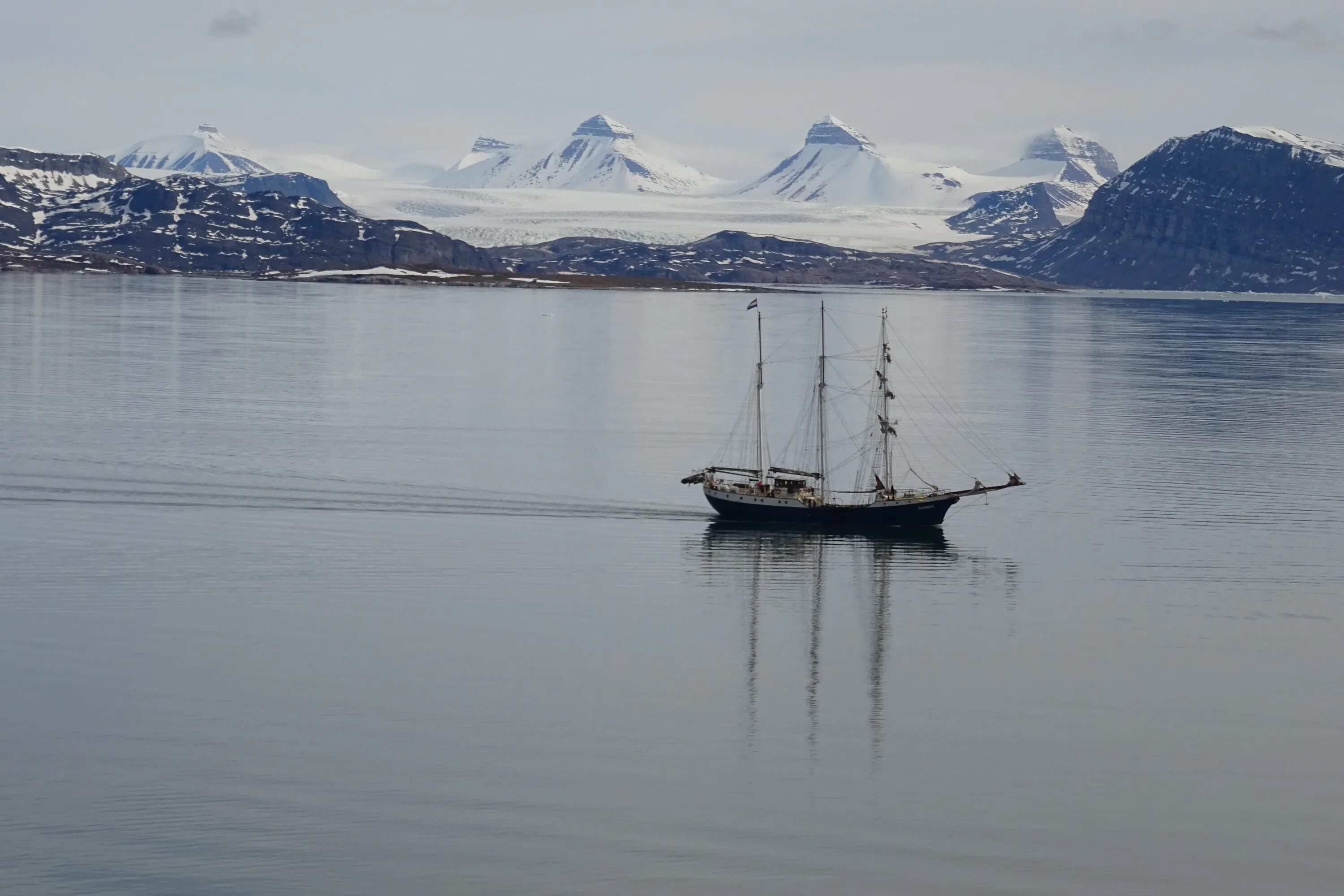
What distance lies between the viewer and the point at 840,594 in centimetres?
4206

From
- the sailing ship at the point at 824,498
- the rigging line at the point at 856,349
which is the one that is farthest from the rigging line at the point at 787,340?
the sailing ship at the point at 824,498

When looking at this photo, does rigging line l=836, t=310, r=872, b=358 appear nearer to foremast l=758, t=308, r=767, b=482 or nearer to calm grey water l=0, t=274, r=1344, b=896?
foremast l=758, t=308, r=767, b=482

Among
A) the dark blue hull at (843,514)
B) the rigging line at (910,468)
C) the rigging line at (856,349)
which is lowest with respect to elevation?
the dark blue hull at (843,514)

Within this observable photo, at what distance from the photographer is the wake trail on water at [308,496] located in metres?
50.6

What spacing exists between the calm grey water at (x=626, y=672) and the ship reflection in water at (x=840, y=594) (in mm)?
162

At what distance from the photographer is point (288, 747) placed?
2808cm

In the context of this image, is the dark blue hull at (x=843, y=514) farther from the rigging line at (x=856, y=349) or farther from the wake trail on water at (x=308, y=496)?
the rigging line at (x=856, y=349)

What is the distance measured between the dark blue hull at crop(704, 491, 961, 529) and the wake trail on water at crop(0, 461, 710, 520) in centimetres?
120

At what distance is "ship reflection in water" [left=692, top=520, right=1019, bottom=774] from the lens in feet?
110

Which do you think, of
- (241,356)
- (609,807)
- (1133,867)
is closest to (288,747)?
(609,807)

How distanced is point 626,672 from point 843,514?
19.5 meters

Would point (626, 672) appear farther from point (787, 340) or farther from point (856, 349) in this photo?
point (787, 340)

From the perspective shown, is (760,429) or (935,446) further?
(935,446)

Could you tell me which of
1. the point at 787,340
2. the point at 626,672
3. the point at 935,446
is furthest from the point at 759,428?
the point at 787,340
